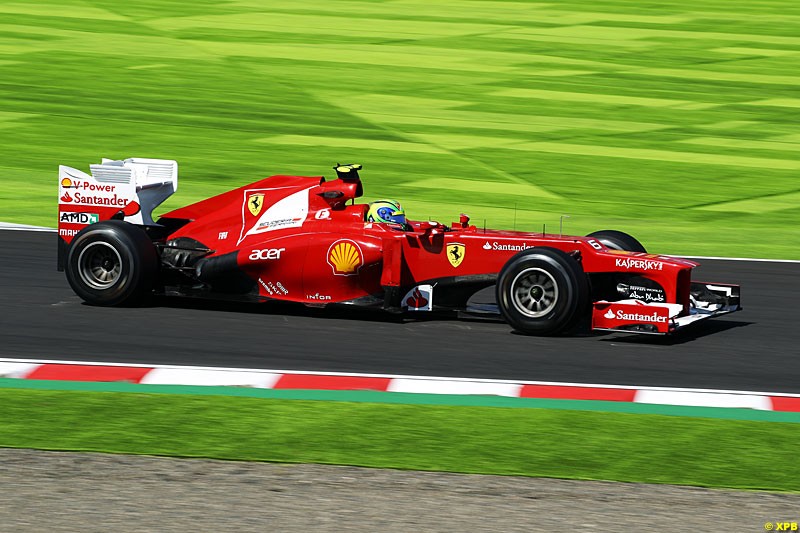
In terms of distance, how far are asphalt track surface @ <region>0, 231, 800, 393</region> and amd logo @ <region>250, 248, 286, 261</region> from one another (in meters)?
0.55

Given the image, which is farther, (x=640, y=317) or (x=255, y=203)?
(x=255, y=203)

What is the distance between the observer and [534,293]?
38.8 feet

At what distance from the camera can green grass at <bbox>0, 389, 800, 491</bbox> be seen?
8.36 meters

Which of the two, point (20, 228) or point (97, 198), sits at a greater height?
point (97, 198)

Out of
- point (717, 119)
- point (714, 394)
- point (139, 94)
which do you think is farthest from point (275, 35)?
point (714, 394)

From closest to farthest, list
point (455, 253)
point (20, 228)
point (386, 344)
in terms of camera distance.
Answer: point (386, 344), point (455, 253), point (20, 228)

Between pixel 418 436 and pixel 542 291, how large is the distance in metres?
3.12

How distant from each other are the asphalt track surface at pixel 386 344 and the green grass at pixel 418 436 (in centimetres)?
111

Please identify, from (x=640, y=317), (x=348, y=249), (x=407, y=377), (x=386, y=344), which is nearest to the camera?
(x=407, y=377)

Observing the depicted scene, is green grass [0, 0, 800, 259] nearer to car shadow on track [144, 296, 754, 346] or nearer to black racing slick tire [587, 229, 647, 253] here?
black racing slick tire [587, 229, 647, 253]

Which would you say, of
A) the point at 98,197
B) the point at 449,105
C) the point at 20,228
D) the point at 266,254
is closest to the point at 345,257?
the point at 266,254

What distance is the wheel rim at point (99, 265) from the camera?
507 inches

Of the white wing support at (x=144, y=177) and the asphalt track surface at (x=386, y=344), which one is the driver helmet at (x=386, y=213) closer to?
the asphalt track surface at (x=386, y=344)

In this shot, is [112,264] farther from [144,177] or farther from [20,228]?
[20,228]
